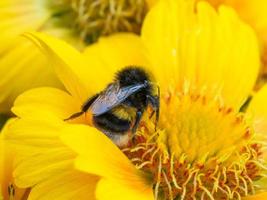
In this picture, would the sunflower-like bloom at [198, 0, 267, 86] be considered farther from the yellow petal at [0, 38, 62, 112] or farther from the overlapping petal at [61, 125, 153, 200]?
the overlapping petal at [61, 125, 153, 200]

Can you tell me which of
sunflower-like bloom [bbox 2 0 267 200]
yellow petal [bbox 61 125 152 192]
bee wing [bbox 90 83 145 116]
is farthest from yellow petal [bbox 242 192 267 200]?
bee wing [bbox 90 83 145 116]

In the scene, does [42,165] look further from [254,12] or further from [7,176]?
[254,12]

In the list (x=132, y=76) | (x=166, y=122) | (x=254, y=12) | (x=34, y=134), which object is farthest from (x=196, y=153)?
(x=254, y=12)

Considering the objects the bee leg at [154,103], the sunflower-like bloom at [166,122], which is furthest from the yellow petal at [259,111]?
the bee leg at [154,103]

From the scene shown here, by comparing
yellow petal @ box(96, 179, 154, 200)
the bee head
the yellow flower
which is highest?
the bee head

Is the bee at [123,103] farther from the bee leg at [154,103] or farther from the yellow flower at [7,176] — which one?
the yellow flower at [7,176]
